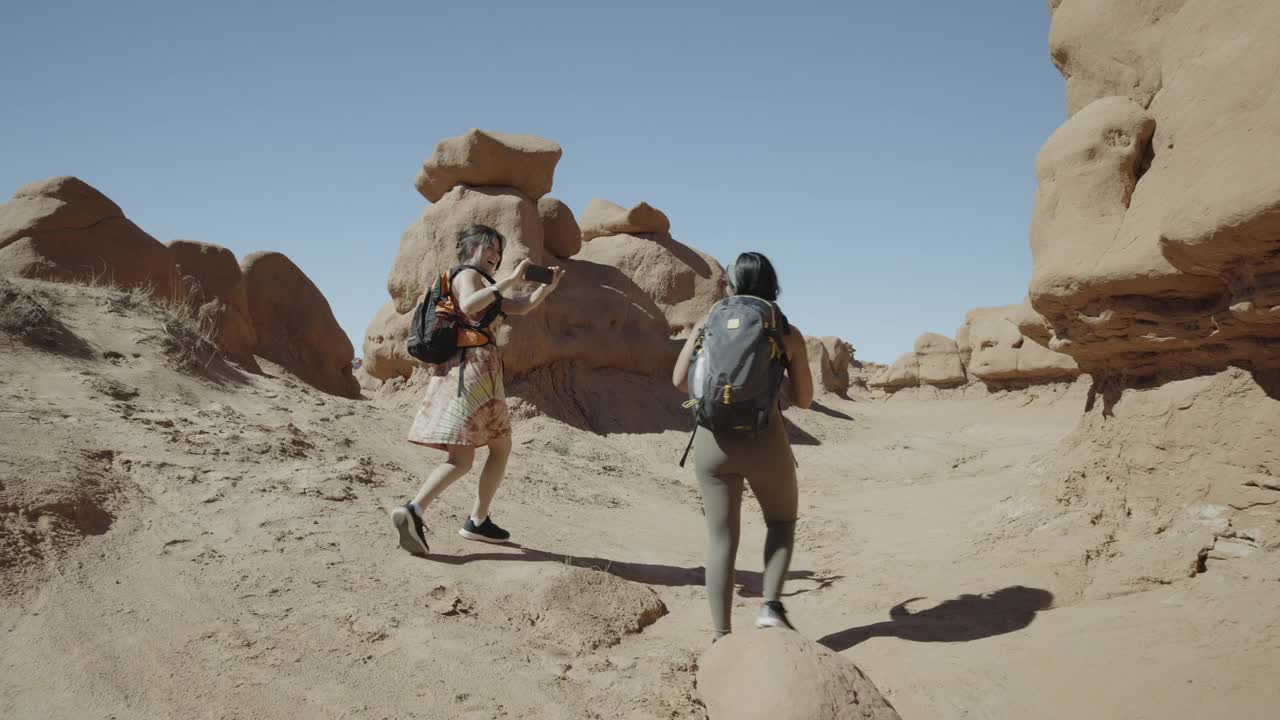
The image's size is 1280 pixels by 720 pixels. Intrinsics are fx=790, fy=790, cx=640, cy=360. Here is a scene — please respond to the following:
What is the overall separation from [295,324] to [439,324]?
7.61 m

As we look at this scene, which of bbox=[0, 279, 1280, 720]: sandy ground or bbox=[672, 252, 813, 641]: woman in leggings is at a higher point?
bbox=[672, 252, 813, 641]: woman in leggings

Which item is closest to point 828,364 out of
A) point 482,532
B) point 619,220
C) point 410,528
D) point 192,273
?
point 619,220

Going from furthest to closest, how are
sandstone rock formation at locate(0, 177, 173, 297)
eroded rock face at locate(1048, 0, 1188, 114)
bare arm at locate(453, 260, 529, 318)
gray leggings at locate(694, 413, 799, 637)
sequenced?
sandstone rock formation at locate(0, 177, 173, 297) → eroded rock face at locate(1048, 0, 1188, 114) → bare arm at locate(453, 260, 529, 318) → gray leggings at locate(694, 413, 799, 637)

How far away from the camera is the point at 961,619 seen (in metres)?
3.47

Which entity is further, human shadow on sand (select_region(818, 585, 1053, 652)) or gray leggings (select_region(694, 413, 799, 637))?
human shadow on sand (select_region(818, 585, 1053, 652))

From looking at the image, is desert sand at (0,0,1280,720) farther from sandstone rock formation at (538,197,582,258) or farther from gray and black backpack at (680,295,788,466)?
sandstone rock formation at (538,197,582,258)

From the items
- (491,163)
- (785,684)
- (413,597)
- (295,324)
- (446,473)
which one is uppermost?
(491,163)

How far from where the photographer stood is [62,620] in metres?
2.86

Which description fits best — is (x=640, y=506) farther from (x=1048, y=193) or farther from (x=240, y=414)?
(x=1048, y=193)

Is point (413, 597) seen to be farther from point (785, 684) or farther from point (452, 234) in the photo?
point (452, 234)

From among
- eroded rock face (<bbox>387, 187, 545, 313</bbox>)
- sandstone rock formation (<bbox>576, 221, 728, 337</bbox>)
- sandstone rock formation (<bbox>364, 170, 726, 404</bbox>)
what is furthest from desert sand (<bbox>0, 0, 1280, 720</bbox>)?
sandstone rock formation (<bbox>576, 221, 728, 337</bbox>)

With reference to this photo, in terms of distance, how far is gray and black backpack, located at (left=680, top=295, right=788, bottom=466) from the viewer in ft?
9.05

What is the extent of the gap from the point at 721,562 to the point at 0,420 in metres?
3.70

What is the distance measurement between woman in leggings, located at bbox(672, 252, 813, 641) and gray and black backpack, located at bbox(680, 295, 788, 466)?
0.08 meters
